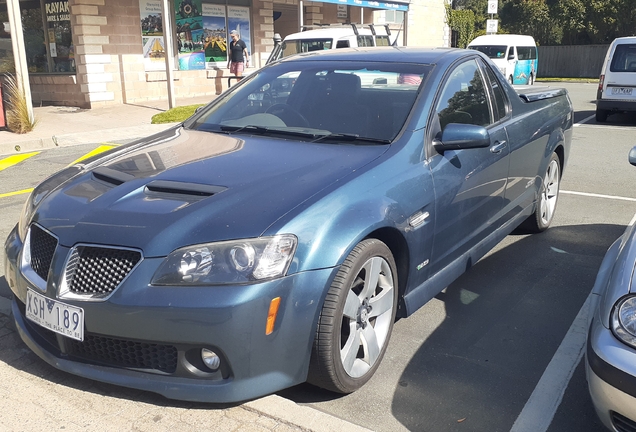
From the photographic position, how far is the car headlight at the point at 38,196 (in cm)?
327

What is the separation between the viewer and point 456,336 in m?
3.79

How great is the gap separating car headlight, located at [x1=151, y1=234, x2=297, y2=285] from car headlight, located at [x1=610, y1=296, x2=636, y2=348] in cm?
133

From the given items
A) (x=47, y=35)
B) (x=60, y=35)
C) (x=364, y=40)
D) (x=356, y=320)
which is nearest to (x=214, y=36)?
(x=60, y=35)

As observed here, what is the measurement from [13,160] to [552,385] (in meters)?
9.02

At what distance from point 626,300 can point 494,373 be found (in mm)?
1023

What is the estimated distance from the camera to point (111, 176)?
129 inches

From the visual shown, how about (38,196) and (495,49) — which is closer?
(38,196)

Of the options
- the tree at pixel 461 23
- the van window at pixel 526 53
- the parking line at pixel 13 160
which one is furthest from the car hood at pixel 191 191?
the tree at pixel 461 23

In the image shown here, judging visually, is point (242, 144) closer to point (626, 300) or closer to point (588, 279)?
point (626, 300)

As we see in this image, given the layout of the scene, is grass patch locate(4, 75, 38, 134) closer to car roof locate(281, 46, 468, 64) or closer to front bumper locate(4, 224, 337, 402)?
car roof locate(281, 46, 468, 64)

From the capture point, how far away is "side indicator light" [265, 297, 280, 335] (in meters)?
2.60

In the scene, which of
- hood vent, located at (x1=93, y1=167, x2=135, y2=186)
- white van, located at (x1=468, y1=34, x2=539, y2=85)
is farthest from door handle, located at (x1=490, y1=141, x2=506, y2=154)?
white van, located at (x1=468, y1=34, x2=539, y2=85)

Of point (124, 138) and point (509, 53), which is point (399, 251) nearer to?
point (124, 138)

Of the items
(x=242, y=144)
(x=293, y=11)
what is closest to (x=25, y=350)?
(x=242, y=144)
